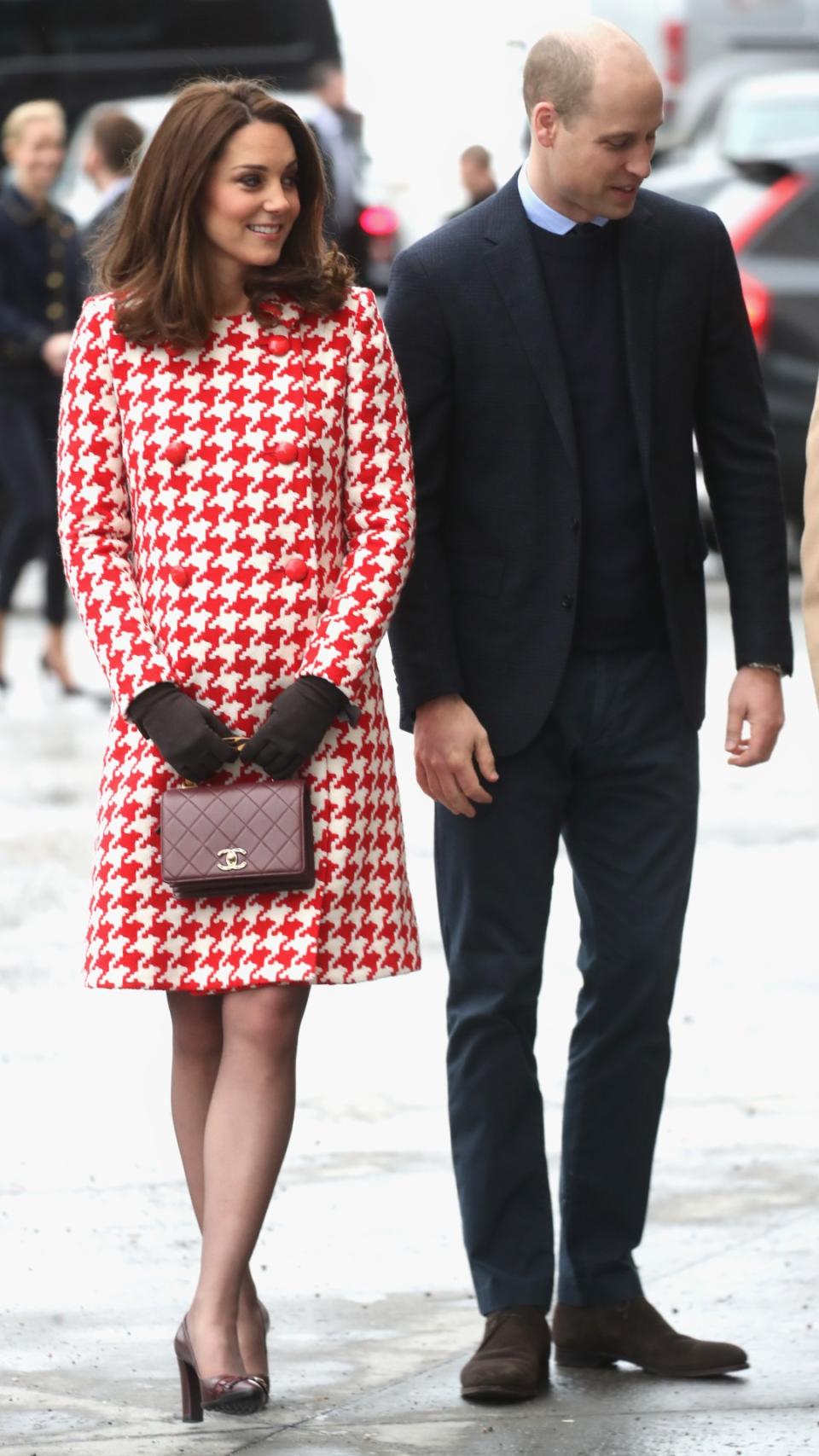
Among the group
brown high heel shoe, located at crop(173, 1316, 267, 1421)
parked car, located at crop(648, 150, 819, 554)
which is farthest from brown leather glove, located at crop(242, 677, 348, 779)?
parked car, located at crop(648, 150, 819, 554)

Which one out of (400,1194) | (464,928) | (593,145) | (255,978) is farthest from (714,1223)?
(593,145)

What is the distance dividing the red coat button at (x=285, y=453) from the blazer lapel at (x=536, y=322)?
407 millimetres

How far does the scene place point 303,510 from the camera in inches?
162

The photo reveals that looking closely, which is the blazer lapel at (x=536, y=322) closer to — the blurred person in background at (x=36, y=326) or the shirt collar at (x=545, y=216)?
the shirt collar at (x=545, y=216)

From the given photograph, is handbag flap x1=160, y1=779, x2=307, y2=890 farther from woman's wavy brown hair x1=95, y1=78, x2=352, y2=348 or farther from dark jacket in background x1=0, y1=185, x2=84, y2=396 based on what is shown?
dark jacket in background x1=0, y1=185, x2=84, y2=396

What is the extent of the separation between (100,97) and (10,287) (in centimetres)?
1143

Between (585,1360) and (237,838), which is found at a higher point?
(237,838)

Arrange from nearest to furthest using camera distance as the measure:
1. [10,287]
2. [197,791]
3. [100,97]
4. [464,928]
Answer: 1. [197,791]
2. [464,928]
3. [10,287]
4. [100,97]

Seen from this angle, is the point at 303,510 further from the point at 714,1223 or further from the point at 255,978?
the point at 714,1223

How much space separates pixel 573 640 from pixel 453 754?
0.26m

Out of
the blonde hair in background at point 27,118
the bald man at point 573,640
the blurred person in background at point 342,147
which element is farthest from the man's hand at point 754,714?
the blurred person in background at point 342,147

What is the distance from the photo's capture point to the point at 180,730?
4000mm

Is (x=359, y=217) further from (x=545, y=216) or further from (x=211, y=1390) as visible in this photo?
(x=211, y=1390)

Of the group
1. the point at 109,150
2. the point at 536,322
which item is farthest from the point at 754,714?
the point at 109,150
